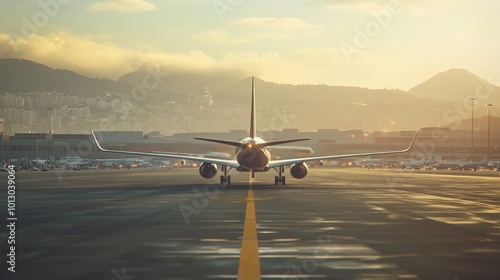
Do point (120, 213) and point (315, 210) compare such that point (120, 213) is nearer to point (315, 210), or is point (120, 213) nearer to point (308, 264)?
point (315, 210)

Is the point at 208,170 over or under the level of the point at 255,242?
over

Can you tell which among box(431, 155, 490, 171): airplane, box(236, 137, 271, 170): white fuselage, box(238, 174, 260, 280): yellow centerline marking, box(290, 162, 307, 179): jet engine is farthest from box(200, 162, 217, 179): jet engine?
box(431, 155, 490, 171): airplane

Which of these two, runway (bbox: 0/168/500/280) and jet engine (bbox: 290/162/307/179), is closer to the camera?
runway (bbox: 0/168/500/280)

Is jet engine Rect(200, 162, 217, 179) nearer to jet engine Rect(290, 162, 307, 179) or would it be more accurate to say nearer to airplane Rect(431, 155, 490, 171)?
jet engine Rect(290, 162, 307, 179)

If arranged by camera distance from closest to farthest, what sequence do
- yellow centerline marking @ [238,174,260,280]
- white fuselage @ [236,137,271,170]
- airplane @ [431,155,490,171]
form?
1. yellow centerline marking @ [238,174,260,280]
2. white fuselage @ [236,137,271,170]
3. airplane @ [431,155,490,171]

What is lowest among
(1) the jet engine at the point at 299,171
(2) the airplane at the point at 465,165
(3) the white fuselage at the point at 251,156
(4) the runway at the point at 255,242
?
(2) the airplane at the point at 465,165

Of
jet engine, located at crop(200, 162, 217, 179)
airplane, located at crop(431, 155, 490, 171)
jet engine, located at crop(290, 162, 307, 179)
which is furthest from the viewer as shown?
airplane, located at crop(431, 155, 490, 171)

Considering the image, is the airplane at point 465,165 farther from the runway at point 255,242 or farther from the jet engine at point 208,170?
the runway at point 255,242

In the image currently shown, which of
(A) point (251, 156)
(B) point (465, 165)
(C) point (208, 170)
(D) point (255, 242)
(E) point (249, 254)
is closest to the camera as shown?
(E) point (249, 254)

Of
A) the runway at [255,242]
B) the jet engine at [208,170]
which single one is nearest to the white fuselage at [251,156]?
the jet engine at [208,170]

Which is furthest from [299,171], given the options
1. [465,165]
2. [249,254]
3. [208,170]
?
[465,165]

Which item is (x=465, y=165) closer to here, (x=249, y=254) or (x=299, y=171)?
(x=299, y=171)
